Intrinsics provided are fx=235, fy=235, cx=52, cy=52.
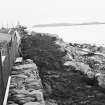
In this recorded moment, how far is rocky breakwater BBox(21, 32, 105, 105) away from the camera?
6754 millimetres

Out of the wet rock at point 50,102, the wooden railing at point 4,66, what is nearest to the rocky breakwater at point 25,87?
the wooden railing at point 4,66

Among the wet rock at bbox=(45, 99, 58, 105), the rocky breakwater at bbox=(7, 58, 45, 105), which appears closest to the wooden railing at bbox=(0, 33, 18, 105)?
the rocky breakwater at bbox=(7, 58, 45, 105)

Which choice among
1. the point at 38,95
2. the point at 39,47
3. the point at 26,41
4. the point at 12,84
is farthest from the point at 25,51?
the point at 38,95

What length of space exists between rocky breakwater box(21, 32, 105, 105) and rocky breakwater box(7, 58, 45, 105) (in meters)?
0.73

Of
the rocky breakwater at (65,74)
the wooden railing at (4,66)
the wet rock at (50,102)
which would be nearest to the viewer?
the wooden railing at (4,66)

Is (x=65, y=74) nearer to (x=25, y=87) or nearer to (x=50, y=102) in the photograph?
(x=50, y=102)

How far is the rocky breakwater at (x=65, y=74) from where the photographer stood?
266 inches

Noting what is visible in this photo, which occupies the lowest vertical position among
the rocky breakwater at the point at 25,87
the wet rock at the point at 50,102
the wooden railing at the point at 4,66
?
the wet rock at the point at 50,102

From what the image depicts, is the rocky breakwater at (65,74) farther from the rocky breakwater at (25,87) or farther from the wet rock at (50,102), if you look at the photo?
the rocky breakwater at (25,87)

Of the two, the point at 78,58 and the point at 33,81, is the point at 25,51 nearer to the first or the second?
the point at 78,58

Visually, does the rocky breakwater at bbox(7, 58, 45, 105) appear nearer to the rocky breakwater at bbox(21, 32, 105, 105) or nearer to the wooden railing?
the wooden railing

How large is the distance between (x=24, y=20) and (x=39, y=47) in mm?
14016

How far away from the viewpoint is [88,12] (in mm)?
28328

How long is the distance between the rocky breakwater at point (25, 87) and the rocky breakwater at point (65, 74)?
0.73 m
